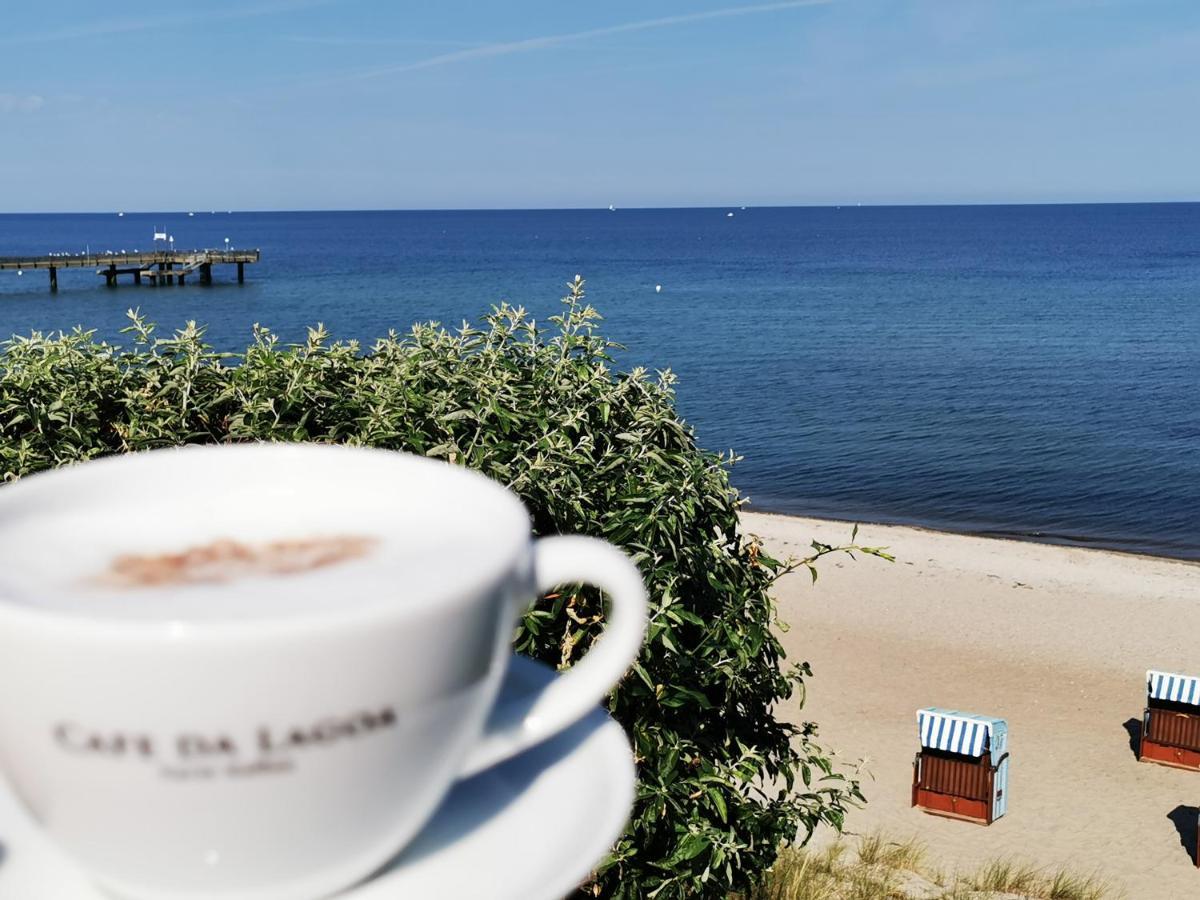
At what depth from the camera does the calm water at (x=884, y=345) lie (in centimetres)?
3266

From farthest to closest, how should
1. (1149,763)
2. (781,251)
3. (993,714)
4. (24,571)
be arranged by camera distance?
(781,251), (993,714), (1149,763), (24,571)

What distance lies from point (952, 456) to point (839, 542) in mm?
11024

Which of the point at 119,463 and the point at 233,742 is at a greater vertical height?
the point at 119,463

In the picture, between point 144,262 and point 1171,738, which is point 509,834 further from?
point 144,262

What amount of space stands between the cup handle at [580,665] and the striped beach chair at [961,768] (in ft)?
42.6

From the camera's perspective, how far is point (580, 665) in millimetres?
1199

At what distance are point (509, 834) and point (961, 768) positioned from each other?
1313 centimetres

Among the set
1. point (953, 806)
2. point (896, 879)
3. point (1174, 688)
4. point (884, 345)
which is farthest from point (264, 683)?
point (884, 345)

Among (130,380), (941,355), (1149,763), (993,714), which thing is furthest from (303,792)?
(941,355)

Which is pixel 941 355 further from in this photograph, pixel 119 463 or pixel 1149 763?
pixel 119 463

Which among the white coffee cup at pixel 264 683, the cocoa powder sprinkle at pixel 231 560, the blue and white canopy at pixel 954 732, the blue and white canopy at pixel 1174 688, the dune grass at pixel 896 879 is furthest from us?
the blue and white canopy at pixel 1174 688

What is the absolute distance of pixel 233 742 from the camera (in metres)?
0.89

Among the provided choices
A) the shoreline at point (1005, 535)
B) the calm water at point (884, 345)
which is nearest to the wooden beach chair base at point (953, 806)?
the shoreline at point (1005, 535)

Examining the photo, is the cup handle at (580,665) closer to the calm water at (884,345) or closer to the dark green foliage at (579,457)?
the dark green foliage at (579,457)
